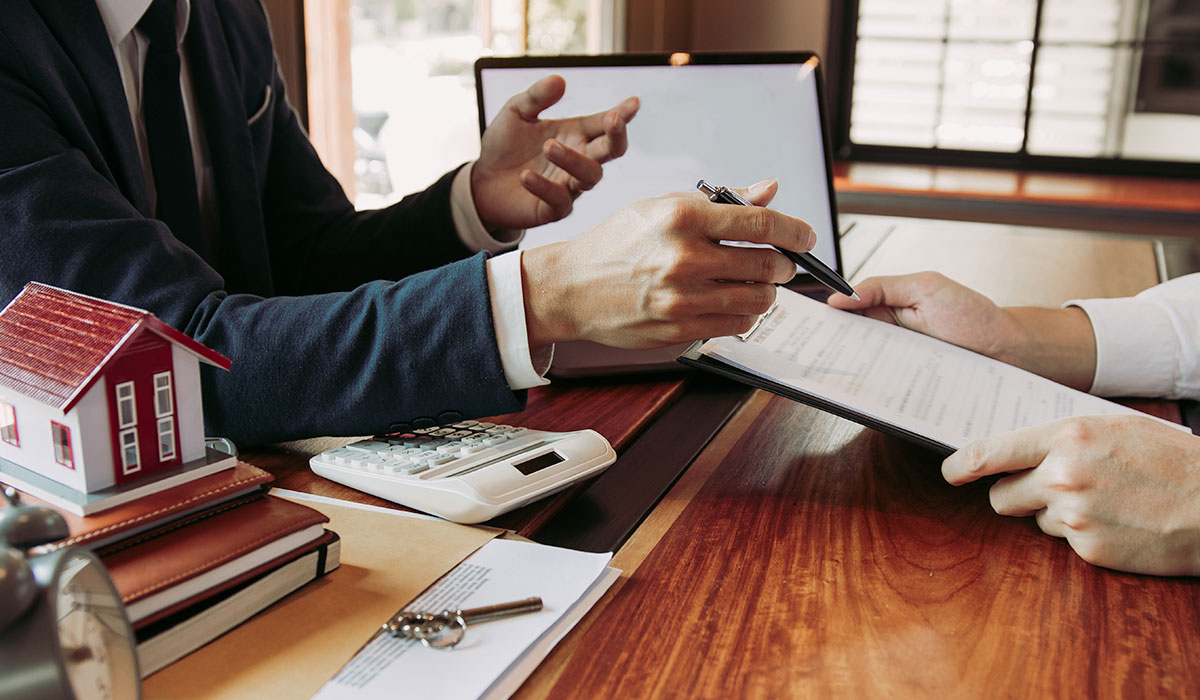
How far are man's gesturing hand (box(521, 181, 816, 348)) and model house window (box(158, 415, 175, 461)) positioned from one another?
27 cm

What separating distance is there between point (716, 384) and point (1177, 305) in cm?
53

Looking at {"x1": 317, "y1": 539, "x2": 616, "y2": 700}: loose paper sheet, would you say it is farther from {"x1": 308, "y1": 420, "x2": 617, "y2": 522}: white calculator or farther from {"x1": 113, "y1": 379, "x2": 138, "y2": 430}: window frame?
{"x1": 113, "y1": 379, "x2": 138, "y2": 430}: window frame

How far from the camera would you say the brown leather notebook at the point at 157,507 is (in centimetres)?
51

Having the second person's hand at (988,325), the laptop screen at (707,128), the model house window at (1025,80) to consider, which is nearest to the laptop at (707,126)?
the laptop screen at (707,128)

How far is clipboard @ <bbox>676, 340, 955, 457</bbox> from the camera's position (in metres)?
0.75

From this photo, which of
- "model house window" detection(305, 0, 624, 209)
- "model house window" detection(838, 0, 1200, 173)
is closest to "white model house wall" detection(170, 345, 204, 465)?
"model house window" detection(305, 0, 624, 209)

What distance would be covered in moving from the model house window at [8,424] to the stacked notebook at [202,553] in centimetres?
6

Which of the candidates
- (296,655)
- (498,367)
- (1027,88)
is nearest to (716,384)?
(498,367)

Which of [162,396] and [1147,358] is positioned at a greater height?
[162,396]

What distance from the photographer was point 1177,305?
1094 millimetres

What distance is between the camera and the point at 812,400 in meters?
0.77

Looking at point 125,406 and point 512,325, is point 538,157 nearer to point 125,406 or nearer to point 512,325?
point 512,325

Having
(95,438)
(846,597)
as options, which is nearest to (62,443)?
(95,438)

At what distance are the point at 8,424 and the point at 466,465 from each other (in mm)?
292
